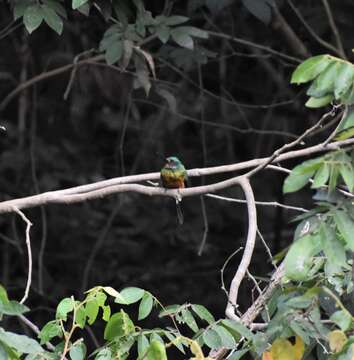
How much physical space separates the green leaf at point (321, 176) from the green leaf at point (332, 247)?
3.9 inches

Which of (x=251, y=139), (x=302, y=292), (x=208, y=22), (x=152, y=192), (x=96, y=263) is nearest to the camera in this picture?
(x=302, y=292)

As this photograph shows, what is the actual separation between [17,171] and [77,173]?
0.40 meters

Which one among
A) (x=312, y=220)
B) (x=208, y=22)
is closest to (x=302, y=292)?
(x=312, y=220)

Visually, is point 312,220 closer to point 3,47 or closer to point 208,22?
point 208,22

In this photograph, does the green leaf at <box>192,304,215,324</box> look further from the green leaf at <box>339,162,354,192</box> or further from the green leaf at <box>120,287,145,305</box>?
the green leaf at <box>339,162,354,192</box>

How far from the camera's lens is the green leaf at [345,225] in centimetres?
185

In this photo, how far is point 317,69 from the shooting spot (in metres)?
1.97

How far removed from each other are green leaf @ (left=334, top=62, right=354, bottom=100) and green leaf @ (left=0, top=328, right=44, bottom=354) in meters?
0.73

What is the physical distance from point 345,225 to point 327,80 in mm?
271

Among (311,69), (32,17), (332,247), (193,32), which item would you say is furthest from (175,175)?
(332,247)

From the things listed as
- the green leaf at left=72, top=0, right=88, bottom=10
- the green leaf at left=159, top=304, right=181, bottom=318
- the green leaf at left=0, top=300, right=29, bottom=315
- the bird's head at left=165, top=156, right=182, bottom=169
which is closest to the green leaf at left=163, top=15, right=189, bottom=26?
the bird's head at left=165, top=156, right=182, bottom=169

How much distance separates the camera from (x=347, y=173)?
1.83 m

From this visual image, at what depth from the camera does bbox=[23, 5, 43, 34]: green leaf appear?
9.57 feet

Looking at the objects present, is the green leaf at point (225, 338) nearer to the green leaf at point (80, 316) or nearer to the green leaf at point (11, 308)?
the green leaf at point (80, 316)
